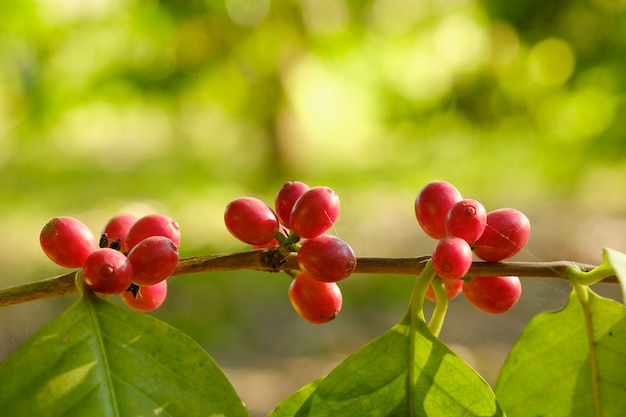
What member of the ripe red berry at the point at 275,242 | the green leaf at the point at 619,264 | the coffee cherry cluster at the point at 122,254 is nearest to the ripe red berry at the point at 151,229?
the coffee cherry cluster at the point at 122,254

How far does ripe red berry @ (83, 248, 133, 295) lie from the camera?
71 centimetres

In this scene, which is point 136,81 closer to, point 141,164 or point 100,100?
→ point 100,100

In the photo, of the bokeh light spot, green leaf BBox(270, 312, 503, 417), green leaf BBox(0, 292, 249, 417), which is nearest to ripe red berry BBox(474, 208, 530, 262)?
green leaf BBox(270, 312, 503, 417)

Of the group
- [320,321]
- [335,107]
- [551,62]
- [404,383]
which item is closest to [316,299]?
[320,321]

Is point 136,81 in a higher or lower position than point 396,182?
higher

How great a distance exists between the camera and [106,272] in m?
0.71

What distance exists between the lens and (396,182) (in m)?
9.80

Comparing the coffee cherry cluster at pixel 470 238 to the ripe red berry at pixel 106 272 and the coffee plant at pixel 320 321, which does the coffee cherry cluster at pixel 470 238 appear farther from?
the ripe red berry at pixel 106 272

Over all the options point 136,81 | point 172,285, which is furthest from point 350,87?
point 172,285

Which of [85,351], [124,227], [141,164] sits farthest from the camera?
[141,164]

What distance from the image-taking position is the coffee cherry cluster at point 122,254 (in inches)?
28.4

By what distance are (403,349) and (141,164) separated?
12.2m

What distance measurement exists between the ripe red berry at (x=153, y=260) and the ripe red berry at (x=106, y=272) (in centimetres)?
2

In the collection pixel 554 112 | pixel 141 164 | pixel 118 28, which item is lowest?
pixel 141 164
